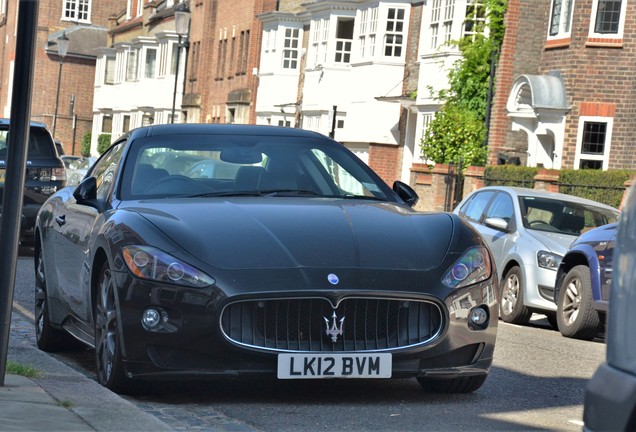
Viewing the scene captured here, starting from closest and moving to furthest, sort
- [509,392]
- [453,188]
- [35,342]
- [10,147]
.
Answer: [10,147] → [509,392] → [35,342] → [453,188]

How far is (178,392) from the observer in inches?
290

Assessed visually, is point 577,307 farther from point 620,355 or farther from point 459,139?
point 459,139

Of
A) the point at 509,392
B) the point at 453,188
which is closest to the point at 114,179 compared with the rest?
the point at 509,392

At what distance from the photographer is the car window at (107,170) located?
8.27 metres

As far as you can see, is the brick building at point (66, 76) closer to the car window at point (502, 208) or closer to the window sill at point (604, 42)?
the window sill at point (604, 42)

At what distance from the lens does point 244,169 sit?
8.15 m

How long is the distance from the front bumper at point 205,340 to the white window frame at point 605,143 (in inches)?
1067

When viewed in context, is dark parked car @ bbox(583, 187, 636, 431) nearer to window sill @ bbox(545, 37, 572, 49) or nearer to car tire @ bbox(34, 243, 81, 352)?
car tire @ bbox(34, 243, 81, 352)

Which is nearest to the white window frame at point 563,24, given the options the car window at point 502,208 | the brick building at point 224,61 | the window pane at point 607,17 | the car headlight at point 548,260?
the window pane at point 607,17

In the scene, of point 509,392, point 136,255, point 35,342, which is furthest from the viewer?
point 35,342

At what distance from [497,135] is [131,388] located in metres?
30.9

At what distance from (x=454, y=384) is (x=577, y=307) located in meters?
5.55

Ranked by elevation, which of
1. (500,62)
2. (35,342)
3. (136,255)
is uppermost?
(500,62)

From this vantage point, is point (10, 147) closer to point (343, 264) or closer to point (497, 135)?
point (343, 264)
